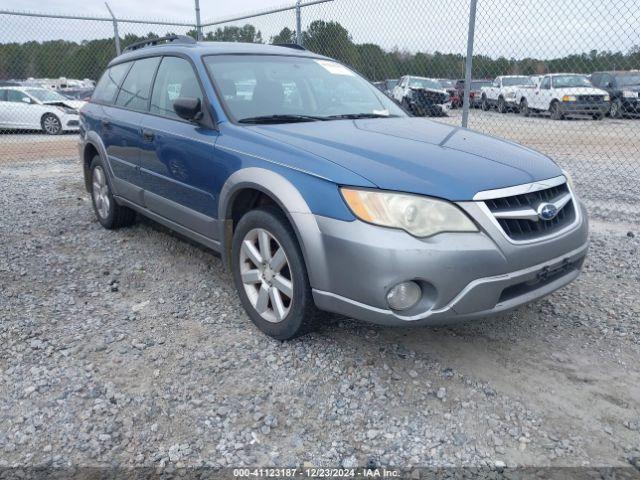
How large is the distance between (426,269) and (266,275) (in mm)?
1023

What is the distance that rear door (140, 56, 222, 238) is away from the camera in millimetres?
3379

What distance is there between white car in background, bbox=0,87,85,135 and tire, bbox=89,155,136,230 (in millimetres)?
10772

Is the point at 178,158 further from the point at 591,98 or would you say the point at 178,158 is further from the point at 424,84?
the point at 424,84

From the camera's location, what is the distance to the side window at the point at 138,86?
425 cm

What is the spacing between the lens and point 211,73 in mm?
3555

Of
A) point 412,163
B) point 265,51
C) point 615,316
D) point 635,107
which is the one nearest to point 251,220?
point 412,163

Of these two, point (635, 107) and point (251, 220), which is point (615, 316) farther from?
point (635, 107)

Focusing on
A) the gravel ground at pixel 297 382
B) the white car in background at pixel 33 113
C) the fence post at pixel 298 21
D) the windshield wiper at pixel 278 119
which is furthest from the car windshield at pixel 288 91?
the white car in background at pixel 33 113

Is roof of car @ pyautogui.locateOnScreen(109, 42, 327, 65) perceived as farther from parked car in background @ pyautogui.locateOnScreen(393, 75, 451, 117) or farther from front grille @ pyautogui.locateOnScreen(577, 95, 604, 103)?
front grille @ pyautogui.locateOnScreen(577, 95, 604, 103)

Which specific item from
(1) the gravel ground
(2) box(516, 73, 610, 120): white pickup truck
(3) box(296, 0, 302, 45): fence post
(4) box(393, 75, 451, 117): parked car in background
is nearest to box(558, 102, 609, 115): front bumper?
(2) box(516, 73, 610, 120): white pickup truck

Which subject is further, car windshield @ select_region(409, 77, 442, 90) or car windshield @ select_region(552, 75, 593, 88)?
car windshield @ select_region(409, 77, 442, 90)

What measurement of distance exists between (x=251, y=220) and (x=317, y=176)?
58 centimetres

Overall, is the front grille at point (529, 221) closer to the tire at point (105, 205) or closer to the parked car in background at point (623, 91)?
the tire at point (105, 205)

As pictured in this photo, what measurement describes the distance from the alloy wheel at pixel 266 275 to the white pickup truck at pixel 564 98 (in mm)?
11707
